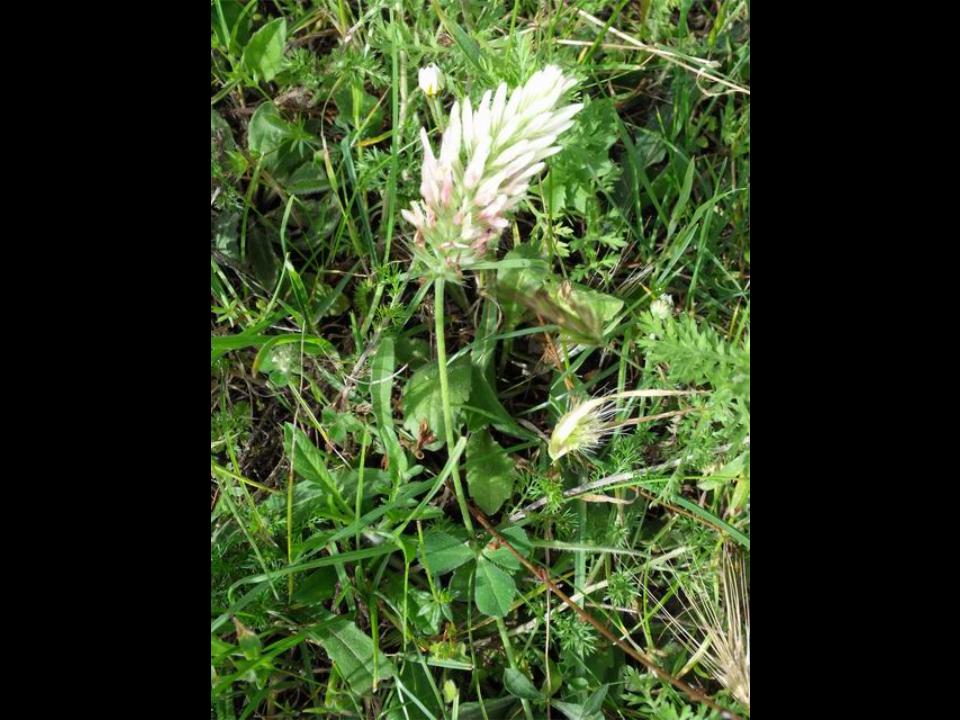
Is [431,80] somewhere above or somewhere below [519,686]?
above

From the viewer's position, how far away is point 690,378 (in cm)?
123

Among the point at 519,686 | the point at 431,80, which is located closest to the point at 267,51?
the point at 431,80

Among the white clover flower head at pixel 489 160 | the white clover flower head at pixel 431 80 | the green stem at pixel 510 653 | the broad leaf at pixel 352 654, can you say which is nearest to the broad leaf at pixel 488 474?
the green stem at pixel 510 653

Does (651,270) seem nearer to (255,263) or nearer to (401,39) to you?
(401,39)

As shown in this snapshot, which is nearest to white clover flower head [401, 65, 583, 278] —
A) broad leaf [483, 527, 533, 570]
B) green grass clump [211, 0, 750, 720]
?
green grass clump [211, 0, 750, 720]

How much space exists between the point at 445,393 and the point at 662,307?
16.4 inches

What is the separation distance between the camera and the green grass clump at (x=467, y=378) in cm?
132

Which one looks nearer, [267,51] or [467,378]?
[467,378]

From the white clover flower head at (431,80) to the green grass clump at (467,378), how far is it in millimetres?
25

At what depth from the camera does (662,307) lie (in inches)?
53.4

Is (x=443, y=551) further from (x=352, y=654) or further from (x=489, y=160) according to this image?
(x=489, y=160)

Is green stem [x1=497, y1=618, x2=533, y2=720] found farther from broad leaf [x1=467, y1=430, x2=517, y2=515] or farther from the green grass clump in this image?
broad leaf [x1=467, y1=430, x2=517, y2=515]

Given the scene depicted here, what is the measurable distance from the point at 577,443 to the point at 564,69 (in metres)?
0.66

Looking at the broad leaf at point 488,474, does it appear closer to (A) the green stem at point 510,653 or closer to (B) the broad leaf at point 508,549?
(B) the broad leaf at point 508,549
